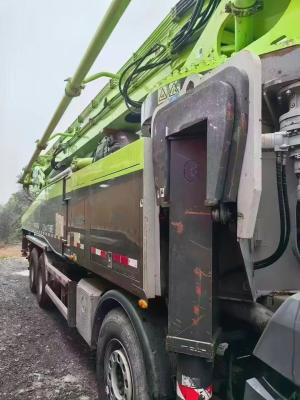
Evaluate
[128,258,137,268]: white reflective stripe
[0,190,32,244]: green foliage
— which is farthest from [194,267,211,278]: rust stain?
[0,190,32,244]: green foliage

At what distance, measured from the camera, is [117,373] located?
2.86 meters

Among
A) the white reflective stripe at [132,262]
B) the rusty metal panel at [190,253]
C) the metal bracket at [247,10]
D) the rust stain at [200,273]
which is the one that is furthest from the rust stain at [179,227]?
the metal bracket at [247,10]

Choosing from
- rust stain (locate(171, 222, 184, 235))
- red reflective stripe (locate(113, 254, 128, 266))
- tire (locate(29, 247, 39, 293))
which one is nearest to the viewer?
rust stain (locate(171, 222, 184, 235))

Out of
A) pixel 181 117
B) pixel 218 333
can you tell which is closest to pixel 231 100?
pixel 181 117

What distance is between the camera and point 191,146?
6.95 ft

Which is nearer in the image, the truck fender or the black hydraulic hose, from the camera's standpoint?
the black hydraulic hose

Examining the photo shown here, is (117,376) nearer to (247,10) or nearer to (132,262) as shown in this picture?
(132,262)

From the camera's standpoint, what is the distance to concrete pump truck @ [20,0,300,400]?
1.76 meters

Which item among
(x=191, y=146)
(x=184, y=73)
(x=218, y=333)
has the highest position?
(x=184, y=73)

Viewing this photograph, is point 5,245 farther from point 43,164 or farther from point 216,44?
point 216,44

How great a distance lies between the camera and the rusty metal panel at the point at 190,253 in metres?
2.02

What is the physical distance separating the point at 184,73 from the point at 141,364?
2.02 meters

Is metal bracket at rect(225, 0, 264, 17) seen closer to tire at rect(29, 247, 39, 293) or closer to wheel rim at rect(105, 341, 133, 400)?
wheel rim at rect(105, 341, 133, 400)

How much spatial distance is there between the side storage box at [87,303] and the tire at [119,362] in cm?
39
